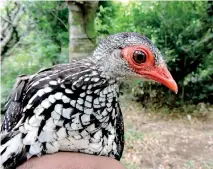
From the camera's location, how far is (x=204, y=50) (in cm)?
809

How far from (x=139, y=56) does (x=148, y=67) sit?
9 centimetres

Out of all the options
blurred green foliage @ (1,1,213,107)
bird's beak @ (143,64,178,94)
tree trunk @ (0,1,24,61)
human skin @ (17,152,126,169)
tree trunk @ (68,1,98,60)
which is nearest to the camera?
human skin @ (17,152,126,169)

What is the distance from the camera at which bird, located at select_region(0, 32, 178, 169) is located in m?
1.88

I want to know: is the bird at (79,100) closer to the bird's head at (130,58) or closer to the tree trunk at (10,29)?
the bird's head at (130,58)

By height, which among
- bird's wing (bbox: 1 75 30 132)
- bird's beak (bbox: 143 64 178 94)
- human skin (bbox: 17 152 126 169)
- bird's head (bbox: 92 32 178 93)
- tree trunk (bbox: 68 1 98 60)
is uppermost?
tree trunk (bbox: 68 1 98 60)

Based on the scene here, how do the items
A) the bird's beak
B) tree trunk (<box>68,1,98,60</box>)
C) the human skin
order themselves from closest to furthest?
the human skin < the bird's beak < tree trunk (<box>68,1,98,60</box>)

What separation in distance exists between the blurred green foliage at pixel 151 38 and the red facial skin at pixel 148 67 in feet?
17.7

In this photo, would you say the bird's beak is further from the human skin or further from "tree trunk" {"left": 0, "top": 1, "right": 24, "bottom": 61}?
"tree trunk" {"left": 0, "top": 1, "right": 24, "bottom": 61}

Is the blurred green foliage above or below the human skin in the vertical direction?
above

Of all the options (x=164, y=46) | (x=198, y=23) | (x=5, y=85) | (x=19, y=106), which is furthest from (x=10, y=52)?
(x=19, y=106)

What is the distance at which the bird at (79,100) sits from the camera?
1.88 m

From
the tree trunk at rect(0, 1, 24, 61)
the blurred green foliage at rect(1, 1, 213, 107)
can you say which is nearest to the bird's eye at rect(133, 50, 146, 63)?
the blurred green foliage at rect(1, 1, 213, 107)

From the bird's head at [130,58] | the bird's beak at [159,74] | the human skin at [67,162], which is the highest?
the bird's head at [130,58]

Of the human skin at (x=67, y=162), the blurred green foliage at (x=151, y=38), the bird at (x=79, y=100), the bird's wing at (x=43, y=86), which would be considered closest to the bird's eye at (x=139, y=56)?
the bird at (x=79, y=100)
